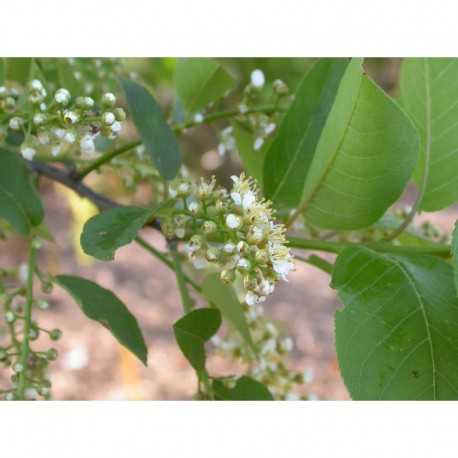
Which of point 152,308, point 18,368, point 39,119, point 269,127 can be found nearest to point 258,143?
point 269,127

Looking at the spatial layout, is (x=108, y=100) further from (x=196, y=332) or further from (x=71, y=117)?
(x=196, y=332)

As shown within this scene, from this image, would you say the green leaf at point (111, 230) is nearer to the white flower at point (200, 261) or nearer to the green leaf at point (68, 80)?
the white flower at point (200, 261)

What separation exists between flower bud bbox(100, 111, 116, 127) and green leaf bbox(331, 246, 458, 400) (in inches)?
11.5

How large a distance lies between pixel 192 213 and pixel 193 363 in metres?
0.18

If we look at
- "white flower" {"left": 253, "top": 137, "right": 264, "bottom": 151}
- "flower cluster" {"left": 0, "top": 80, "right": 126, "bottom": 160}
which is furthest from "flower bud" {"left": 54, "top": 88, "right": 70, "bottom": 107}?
"white flower" {"left": 253, "top": 137, "right": 264, "bottom": 151}

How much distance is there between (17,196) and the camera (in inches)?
37.1

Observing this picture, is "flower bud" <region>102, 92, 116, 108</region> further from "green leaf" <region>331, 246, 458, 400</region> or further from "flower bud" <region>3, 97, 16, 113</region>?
"green leaf" <region>331, 246, 458, 400</region>

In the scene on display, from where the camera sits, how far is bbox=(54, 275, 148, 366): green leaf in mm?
835

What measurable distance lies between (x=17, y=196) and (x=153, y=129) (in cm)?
19

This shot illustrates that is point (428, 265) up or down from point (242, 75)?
down

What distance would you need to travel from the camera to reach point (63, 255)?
4.81 metres

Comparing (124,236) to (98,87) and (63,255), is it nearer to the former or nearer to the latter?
(98,87)

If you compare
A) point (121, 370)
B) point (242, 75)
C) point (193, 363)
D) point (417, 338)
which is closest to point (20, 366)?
point (193, 363)

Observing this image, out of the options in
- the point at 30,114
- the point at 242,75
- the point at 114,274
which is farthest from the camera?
the point at 114,274
